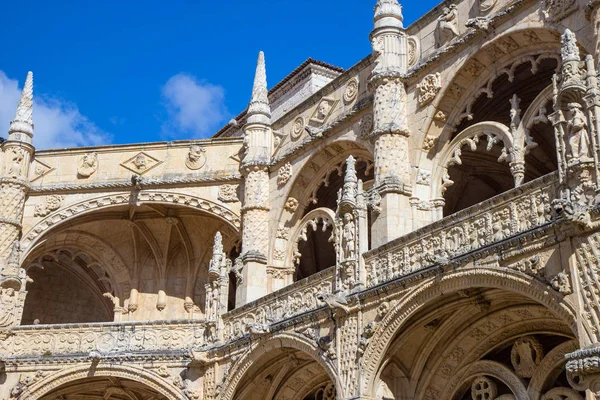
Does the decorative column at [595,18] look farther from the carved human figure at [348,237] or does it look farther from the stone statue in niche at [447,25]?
the carved human figure at [348,237]

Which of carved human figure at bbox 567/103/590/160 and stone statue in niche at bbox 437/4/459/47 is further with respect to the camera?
stone statue in niche at bbox 437/4/459/47

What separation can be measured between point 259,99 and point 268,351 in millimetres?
6270

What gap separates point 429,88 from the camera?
1538 cm

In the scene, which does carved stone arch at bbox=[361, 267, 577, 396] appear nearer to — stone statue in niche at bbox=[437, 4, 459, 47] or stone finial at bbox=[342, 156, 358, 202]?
stone finial at bbox=[342, 156, 358, 202]

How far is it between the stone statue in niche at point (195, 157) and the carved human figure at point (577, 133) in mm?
10887

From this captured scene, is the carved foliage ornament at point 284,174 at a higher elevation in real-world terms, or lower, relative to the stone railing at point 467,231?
higher

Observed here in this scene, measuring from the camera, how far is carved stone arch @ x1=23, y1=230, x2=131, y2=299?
2148 cm

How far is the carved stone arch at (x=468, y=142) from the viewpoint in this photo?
14.0m

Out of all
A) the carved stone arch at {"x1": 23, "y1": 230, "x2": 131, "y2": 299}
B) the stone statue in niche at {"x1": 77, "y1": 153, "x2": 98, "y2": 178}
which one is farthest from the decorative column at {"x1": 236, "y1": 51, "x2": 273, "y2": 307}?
the carved stone arch at {"x1": 23, "y1": 230, "x2": 131, "y2": 299}

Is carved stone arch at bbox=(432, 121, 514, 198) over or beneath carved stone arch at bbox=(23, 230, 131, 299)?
beneath

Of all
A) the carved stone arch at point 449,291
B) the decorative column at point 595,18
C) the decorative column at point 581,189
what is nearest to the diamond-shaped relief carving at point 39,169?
the carved stone arch at point 449,291

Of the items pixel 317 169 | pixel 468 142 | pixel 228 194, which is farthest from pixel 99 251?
pixel 468 142

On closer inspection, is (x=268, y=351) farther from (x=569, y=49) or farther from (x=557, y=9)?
(x=569, y=49)

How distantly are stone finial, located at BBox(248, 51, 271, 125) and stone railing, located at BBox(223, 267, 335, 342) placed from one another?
4.65 metres
